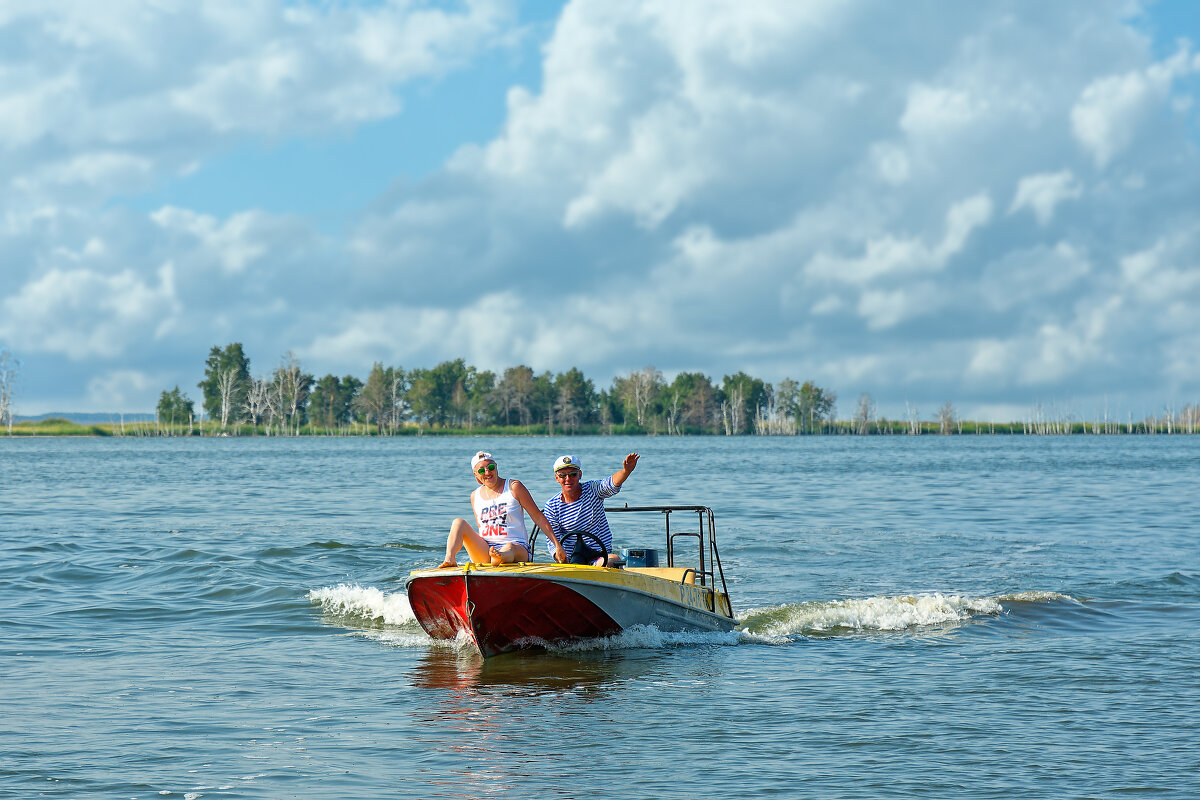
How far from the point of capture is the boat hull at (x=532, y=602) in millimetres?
11953

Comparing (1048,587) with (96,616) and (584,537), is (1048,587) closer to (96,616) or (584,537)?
(584,537)

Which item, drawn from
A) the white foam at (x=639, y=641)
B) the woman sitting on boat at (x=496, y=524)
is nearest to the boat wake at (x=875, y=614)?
the white foam at (x=639, y=641)

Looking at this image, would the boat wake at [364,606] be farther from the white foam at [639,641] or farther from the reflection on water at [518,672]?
the white foam at [639,641]

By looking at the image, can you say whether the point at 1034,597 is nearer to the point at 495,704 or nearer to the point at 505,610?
the point at 505,610

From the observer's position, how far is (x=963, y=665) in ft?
42.9

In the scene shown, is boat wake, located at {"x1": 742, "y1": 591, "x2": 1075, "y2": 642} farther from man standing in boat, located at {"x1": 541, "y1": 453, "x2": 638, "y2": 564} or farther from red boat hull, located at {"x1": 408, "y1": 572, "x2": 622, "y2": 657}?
red boat hull, located at {"x1": 408, "y1": 572, "x2": 622, "y2": 657}

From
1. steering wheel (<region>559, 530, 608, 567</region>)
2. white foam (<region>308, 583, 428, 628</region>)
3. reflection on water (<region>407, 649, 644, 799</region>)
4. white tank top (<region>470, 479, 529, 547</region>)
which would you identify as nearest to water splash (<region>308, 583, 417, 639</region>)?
white foam (<region>308, 583, 428, 628</region>)

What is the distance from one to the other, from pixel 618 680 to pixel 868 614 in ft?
19.7

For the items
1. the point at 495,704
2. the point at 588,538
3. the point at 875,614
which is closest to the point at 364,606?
the point at 588,538

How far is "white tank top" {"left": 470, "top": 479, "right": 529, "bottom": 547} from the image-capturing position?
1256cm

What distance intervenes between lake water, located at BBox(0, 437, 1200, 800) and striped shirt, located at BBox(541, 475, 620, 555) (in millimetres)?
1399

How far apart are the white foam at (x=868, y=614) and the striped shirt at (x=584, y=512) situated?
329 centimetres

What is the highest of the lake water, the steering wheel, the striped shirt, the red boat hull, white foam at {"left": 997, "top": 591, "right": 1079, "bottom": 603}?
the striped shirt

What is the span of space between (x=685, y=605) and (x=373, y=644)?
407cm
